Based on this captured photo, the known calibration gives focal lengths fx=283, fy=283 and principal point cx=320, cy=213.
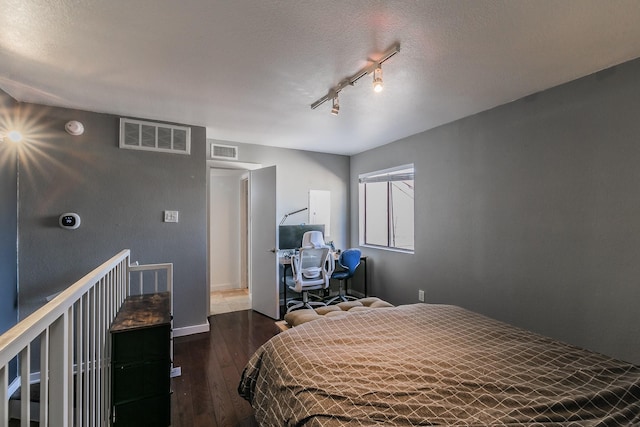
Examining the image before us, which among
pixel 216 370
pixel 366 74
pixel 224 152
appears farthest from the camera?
pixel 224 152

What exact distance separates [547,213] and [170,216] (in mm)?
3522

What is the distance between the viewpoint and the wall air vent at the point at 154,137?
2848mm

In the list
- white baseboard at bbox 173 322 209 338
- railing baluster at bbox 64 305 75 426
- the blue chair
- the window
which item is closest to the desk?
the blue chair

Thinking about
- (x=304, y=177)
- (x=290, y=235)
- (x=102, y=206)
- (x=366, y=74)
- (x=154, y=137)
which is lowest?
(x=290, y=235)

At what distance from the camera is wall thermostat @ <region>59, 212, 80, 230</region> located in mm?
2566

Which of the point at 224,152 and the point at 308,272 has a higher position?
the point at 224,152

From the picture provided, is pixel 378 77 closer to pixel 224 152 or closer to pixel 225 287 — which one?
pixel 224 152

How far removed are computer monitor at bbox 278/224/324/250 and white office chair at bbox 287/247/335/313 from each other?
1.27 ft

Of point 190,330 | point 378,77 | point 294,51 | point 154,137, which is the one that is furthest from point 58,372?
point 154,137

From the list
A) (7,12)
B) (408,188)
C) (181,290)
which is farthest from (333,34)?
(181,290)

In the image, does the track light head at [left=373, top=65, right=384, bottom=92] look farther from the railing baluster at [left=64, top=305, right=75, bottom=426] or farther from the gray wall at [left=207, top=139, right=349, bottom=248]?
the gray wall at [left=207, top=139, right=349, bottom=248]

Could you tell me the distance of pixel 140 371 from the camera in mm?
1539

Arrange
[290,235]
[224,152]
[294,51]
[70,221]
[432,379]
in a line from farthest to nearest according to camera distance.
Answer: [290,235] → [224,152] → [70,221] → [294,51] → [432,379]

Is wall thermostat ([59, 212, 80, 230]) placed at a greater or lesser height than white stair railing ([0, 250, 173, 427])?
greater
